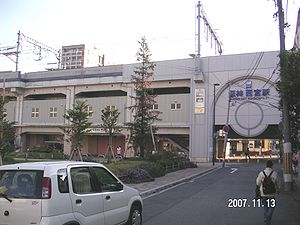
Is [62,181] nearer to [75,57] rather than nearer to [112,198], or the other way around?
[112,198]

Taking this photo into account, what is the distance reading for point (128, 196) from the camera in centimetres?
839

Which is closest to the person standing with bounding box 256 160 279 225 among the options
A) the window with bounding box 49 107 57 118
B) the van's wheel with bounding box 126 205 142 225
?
the van's wheel with bounding box 126 205 142 225

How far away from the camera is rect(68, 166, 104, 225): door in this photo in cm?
662

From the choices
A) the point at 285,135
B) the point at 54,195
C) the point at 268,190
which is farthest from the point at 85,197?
the point at 285,135

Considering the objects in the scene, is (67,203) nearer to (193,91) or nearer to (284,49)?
(284,49)

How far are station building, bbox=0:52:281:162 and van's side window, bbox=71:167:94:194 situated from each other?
107 feet

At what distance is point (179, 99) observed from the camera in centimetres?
5044

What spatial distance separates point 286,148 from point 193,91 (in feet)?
103

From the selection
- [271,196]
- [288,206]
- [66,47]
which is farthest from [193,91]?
[66,47]

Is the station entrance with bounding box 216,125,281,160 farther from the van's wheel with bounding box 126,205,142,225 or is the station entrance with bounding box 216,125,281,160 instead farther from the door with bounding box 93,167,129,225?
the door with bounding box 93,167,129,225

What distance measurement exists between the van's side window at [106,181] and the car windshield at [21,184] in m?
1.45

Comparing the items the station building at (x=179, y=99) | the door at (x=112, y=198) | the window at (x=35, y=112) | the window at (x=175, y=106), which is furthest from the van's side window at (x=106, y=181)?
the window at (x=35, y=112)

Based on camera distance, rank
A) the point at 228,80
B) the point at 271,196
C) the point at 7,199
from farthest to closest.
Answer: the point at 228,80
the point at 271,196
the point at 7,199

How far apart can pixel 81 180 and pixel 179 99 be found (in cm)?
4380
